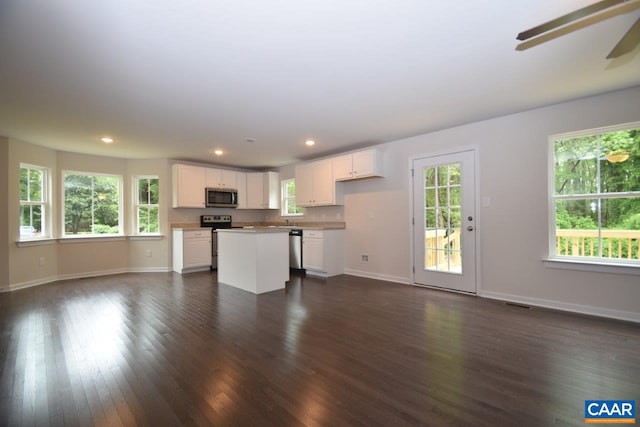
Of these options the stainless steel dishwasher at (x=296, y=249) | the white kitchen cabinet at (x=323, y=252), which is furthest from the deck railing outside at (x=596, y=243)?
the stainless steel dishwasher at (x=296, y=249)

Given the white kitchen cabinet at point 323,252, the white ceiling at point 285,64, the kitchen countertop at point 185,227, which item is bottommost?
the white kitchen cabinet at point 323,252

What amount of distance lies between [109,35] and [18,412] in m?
2.44

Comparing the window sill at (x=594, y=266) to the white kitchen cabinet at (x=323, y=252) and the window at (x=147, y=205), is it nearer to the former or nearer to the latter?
the white kitchen cabinet at (x=323, y=252)

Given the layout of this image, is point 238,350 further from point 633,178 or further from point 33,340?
point 633,178

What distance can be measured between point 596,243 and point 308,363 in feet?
11.4

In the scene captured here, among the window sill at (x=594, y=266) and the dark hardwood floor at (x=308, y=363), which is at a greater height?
the window sill at (x=594, y=266)

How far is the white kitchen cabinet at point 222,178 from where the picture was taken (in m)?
6.41

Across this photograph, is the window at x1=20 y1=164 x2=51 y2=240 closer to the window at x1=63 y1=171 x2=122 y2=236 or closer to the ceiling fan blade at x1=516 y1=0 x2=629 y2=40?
the window at x1=63 y1=171 x2=122 y2=236

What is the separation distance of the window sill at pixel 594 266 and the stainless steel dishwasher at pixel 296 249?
386 centimetres

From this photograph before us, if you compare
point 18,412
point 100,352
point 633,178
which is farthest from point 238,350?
point 633,178

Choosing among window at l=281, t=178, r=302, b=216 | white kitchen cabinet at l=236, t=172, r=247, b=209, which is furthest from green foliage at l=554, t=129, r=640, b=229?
white kitchen cabinet at l=236, t=172, r=247, b=209

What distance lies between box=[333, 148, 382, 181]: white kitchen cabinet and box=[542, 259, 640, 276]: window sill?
8.66ft

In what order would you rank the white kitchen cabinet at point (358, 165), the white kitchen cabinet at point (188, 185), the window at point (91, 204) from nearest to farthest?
the white kitchen cabinet at point (358, 165) → the window at point (91, 204) → the white kitchen cabinet at point (188, 185)

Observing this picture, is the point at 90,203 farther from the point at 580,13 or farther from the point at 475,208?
the point at 580,13
